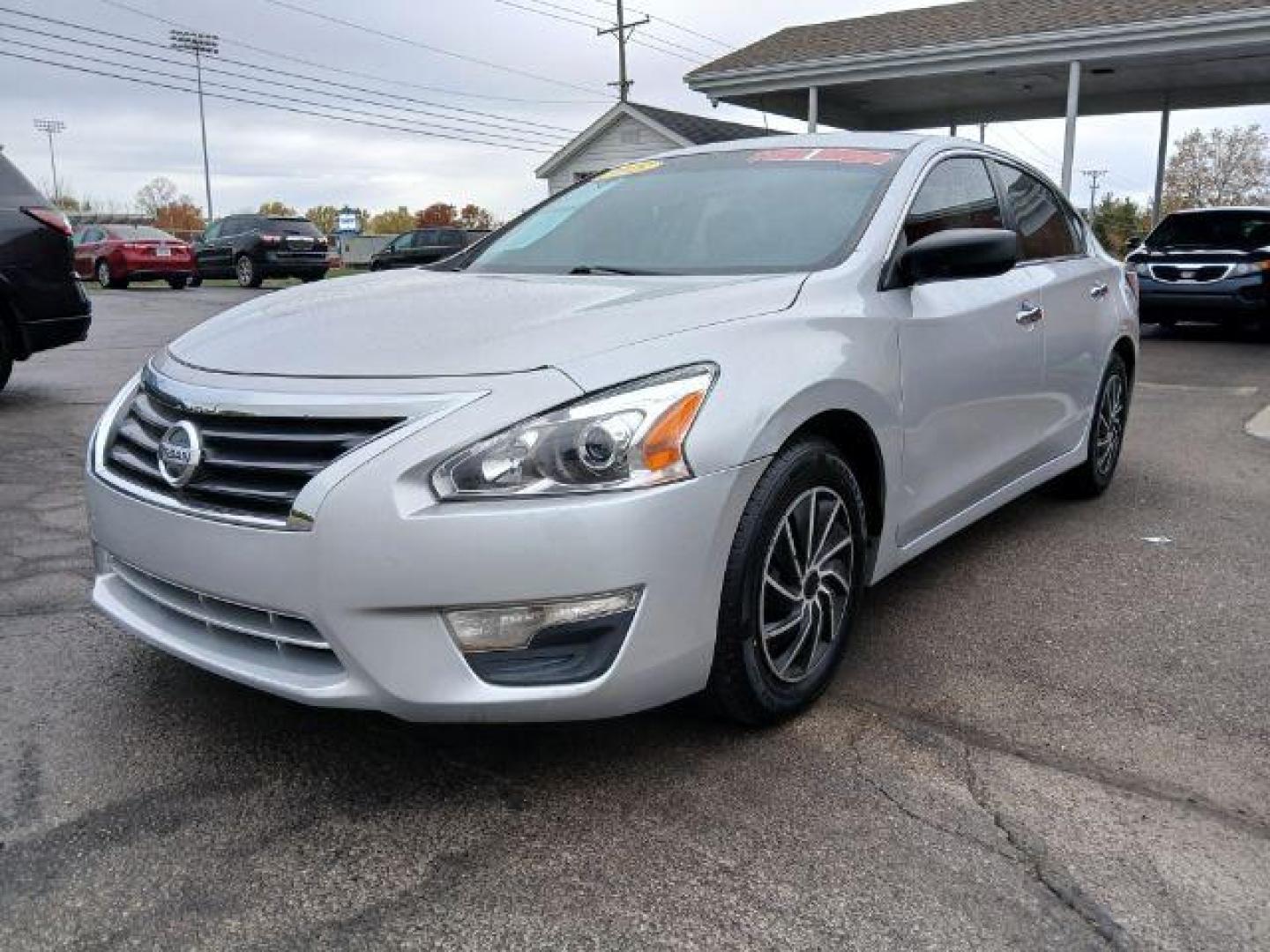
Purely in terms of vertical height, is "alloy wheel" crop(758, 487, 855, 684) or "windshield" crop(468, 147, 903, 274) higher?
"windshield" crop(468, 147, 903, 274)

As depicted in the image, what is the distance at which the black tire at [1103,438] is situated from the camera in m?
4.93

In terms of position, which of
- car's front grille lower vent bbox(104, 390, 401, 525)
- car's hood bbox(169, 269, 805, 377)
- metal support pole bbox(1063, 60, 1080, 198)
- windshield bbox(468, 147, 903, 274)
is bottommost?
car's front grille lower vent bbox(104, 390, 401, 525)

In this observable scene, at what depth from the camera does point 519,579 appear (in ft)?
7.00

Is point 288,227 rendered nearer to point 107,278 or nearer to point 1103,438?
point 107,278

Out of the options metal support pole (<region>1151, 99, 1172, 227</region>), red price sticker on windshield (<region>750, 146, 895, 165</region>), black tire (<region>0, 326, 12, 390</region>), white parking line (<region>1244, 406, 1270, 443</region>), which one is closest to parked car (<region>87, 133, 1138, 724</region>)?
red price sticker on windshield (<region>750, 146, 895, 165</region>)

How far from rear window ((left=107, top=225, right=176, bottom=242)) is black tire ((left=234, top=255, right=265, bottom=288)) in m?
1.44

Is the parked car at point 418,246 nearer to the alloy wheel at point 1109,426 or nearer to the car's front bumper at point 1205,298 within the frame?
the car's front bumper at point 1205,298

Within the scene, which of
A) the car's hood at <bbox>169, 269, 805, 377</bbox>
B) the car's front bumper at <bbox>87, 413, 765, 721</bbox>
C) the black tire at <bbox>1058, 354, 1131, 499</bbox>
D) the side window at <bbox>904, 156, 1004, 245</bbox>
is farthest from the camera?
the black tire at <bbox>1058, 354, 1131, 499</bbox>

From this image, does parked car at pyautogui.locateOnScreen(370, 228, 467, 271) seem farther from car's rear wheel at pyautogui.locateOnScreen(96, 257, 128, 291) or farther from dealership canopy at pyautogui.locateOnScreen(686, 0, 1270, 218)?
dealership canopy at pyautogui.locateOnScreen(686, 0, 1270, 218)

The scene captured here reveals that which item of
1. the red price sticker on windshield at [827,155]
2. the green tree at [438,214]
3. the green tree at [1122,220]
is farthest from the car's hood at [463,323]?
the green tree at [438,214]

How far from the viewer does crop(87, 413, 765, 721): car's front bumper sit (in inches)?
83.3

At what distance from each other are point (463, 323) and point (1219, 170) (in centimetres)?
5592

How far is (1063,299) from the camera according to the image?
432 centimetres

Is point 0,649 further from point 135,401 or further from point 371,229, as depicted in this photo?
point 371,229
